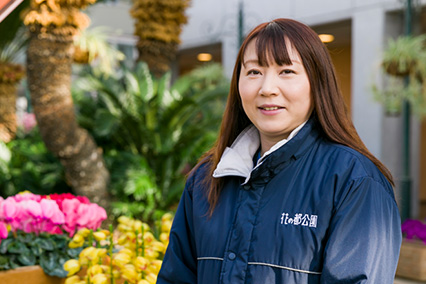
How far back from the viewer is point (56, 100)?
612cm

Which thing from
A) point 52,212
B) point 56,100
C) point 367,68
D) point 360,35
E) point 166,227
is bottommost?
point 166,227

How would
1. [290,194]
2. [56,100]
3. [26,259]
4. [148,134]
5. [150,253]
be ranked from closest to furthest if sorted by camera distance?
[290,194]
[150,253]
[26,259]
[56,100]
[148,134]

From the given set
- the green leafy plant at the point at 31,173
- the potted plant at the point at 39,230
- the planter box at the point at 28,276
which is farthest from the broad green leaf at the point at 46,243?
the green leafy plant at the point at 31,173

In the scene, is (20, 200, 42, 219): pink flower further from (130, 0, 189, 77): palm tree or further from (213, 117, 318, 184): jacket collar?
(130, 0, 189, 77): palm tree

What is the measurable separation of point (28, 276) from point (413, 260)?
10.8ft

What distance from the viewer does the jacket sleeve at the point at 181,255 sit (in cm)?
173

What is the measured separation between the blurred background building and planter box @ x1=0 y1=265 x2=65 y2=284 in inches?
241

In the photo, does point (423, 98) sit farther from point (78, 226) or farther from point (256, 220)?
point (256, 220)

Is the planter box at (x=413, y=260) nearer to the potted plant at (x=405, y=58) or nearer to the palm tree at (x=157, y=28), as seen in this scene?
the potted plant at (x=405, y=58)

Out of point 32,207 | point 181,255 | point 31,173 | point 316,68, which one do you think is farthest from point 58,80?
point 316,68

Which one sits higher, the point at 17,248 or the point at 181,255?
the point at 181,255

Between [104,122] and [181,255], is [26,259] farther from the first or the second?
[104,122]

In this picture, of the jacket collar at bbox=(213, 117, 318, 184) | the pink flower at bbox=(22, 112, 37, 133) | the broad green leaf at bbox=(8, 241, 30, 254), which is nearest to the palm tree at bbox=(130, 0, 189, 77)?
the pink flower at bbox=(22, 112, 37, 133)

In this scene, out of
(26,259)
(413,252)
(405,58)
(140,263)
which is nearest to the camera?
(140,263)
